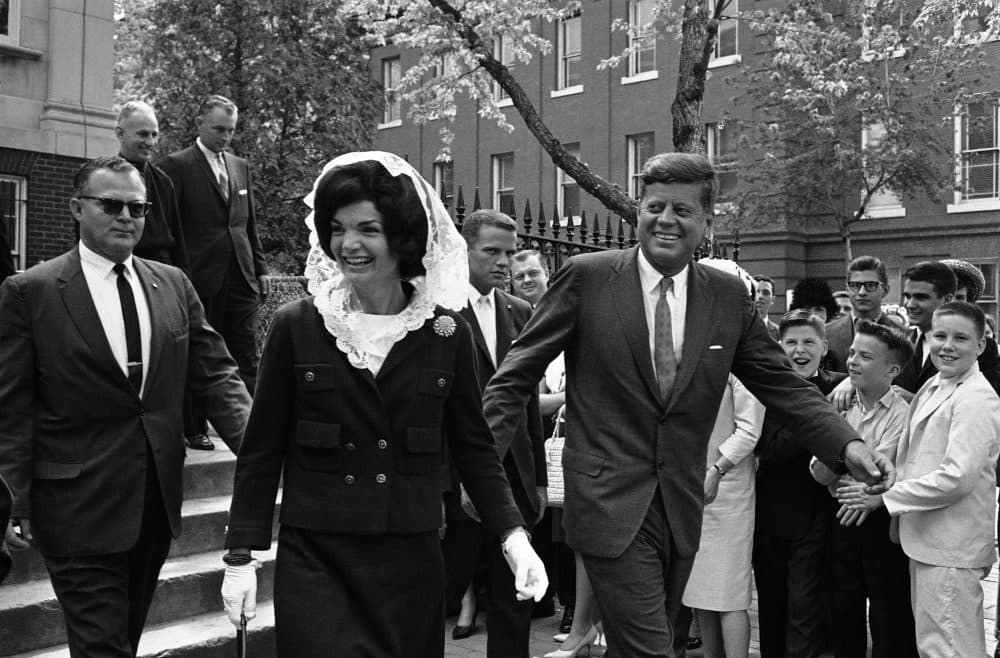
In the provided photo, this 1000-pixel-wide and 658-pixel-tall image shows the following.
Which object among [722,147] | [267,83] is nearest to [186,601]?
[267,83]

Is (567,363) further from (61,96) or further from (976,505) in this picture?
(61,96)

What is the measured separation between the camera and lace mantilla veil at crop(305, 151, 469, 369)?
3.53 metres

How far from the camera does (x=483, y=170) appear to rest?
3634cm

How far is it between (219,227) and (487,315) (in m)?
3.21

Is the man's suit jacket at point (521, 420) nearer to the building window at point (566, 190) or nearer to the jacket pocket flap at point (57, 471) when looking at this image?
the jacket pocket flap at point (57, 471)

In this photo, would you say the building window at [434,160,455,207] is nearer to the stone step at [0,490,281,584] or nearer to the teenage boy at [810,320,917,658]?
the stone step at [0,490,281,584]

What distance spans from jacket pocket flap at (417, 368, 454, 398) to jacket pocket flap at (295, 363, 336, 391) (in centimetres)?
28

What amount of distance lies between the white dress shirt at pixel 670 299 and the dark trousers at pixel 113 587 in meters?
2.01

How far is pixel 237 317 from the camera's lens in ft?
28.4

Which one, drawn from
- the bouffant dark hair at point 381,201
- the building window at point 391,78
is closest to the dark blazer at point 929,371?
the bouffant dark hair at point 381,201

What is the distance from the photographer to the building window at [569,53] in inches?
1336

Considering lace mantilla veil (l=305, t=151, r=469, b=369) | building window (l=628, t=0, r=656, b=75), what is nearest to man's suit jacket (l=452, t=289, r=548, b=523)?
lace mantilla veil (l=305, t=151, r=469, b=369)

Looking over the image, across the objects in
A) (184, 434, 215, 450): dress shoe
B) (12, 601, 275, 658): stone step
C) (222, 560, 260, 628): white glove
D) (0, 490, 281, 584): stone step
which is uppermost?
(184, 434, 215, 450): dress shoe

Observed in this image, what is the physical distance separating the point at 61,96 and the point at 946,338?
36.3 feet
